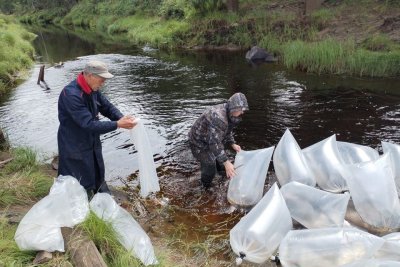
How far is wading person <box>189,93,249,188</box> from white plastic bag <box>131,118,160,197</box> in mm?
554

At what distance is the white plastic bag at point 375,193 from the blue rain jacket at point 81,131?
2.34 meters

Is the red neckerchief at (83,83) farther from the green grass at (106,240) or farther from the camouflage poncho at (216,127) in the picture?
the camouflage poncho at (216,127)

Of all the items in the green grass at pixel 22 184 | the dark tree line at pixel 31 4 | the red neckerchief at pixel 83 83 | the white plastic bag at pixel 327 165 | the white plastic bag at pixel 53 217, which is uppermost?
the dark tree line at pixel 31 4

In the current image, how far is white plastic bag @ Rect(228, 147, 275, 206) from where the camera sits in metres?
4.10

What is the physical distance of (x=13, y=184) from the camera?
13.1 ft

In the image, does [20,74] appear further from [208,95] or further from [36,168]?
[36,168]

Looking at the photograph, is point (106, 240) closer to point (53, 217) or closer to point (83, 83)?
point (53, 217)

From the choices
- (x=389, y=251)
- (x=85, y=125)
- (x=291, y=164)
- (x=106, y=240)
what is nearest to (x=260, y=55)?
(x=291, y=164)

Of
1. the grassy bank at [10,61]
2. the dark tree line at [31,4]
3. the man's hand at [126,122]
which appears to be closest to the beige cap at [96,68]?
the man's hand at [126,122]

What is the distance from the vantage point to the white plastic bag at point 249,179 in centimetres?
410

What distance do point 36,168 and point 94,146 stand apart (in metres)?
1.74

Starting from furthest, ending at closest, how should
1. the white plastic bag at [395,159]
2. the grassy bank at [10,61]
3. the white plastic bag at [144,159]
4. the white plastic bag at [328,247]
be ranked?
the grassy bank at [10,61] → the white plastic bag at [395,159] → the white plastic bag at [144,159] → the white plastic bag at [328,247]

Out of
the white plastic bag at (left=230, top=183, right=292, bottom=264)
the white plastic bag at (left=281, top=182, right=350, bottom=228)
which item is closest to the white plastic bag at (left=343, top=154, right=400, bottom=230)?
the white plastic bag at (left=281, top=182, right=350, bottom=228)

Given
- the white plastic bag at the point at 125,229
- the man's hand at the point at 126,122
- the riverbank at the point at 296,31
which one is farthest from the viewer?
the riverbank at the point at 296,31
